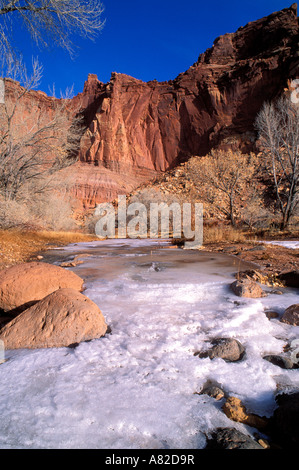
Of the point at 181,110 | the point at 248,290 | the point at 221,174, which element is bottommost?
the point at 248,290

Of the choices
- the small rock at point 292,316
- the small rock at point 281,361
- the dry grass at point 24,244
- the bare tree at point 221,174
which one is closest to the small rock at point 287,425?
the small rock at point 281,361

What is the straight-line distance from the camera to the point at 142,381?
4.96 ft

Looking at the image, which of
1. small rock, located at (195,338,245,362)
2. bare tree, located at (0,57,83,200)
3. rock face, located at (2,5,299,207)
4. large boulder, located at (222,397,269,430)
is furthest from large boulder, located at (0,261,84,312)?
rock face, located at (2,5,299,207)

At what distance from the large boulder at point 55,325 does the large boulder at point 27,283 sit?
1.79ft

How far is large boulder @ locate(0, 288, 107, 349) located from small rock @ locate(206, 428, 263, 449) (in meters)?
1.20

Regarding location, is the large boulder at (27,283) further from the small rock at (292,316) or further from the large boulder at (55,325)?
the small rock at (292,316)

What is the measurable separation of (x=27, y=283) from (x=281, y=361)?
249 centimetres

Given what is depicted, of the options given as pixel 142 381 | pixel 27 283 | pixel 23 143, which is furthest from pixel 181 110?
pixel 142 381

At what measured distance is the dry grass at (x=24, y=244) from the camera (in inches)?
212

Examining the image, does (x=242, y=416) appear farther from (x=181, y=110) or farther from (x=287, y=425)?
(x=181, y=110)

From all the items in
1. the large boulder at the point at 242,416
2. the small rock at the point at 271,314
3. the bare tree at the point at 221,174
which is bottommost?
the small rock at the point at 271,314
